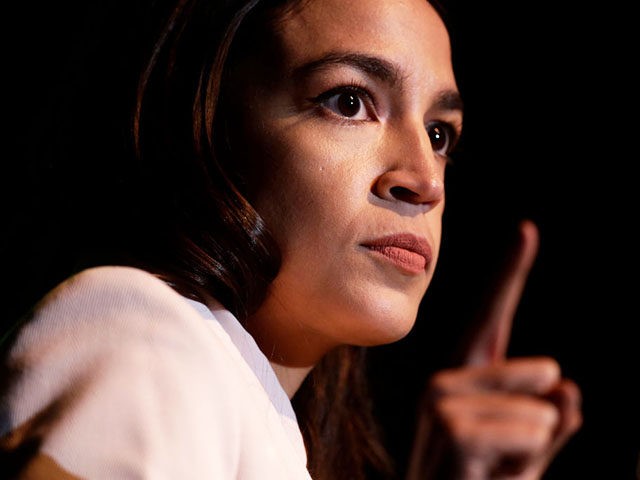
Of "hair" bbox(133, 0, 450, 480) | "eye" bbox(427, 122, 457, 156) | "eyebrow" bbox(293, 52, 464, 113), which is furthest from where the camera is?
"eye" bbox(427, 122, 457, 156)

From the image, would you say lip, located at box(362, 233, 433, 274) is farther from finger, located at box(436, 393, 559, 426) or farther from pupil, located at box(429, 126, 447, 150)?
finger, located at box(436, 393, 559, 426)

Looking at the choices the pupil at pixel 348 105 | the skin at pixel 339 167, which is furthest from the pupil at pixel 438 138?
the pupil at pixel 348 105

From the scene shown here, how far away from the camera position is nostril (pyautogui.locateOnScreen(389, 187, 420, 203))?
1076mm

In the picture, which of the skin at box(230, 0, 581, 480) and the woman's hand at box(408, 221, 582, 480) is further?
the skin at box(230, 0, 581, 480)

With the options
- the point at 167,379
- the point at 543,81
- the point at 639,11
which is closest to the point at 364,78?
the point at 167,379

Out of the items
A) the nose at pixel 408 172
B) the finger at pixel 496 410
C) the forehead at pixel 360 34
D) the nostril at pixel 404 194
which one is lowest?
the finger at pixel 496 410

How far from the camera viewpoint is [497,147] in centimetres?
172

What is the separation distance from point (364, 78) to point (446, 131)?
0.26m

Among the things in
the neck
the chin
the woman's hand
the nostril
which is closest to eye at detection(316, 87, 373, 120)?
the nostril

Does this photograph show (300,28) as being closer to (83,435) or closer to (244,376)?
(244,376)

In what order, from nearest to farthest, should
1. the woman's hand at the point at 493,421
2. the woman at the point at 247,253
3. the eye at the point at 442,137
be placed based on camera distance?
the woman's hand at the point at 493,421, the woman at the point at 247,253, the eye at the point at 442,137

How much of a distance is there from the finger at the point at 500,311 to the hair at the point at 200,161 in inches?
13.3

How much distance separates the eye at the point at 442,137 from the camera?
1.28 meters

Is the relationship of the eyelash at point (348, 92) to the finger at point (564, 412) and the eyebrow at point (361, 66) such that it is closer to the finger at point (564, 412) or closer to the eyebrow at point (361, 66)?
the eyebrow at point (361, 66)
